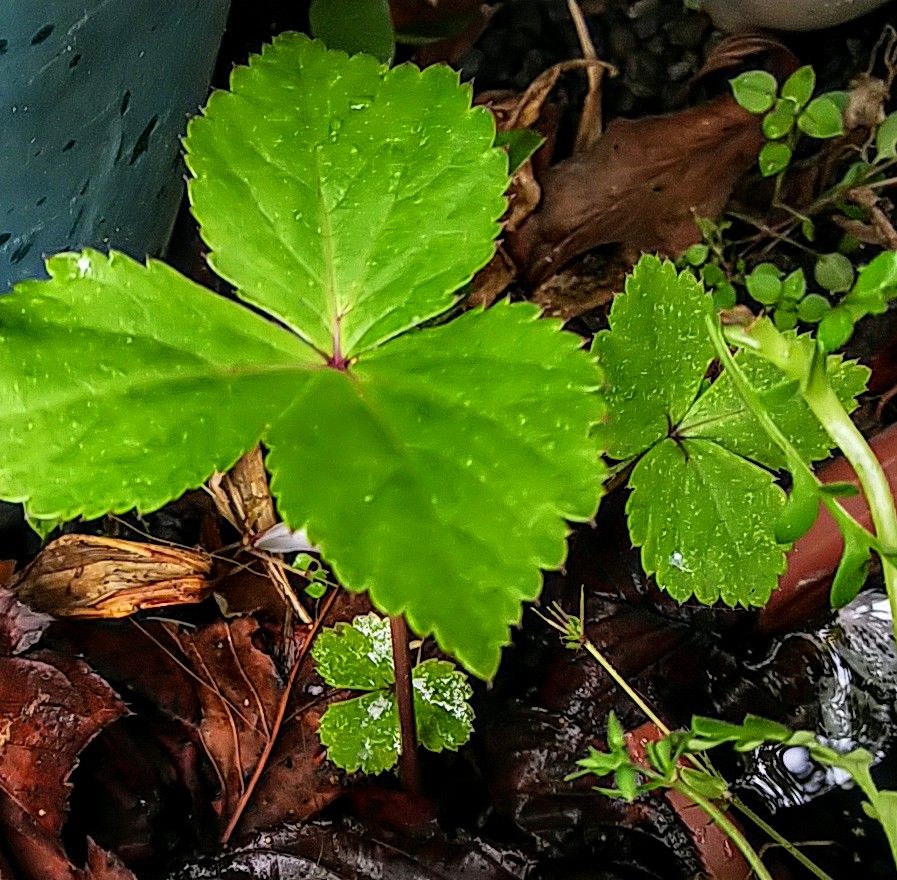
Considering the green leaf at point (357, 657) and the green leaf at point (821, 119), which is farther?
the green leaf at point (821, 119)

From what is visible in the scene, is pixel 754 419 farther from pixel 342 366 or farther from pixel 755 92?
pixel 755 92

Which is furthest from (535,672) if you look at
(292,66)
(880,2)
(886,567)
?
(880,2)

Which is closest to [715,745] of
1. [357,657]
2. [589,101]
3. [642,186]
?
[357,657]

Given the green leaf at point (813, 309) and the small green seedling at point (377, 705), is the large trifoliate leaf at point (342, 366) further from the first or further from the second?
the green leaf at point (813, 309)

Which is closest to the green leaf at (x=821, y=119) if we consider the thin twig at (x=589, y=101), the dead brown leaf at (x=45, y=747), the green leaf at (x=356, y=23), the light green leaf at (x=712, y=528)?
the thin twig at (x=589, y=101)

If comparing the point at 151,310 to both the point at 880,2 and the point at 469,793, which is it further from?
the point at 880,2

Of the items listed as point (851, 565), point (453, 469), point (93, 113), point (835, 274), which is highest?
point (93, 113)
